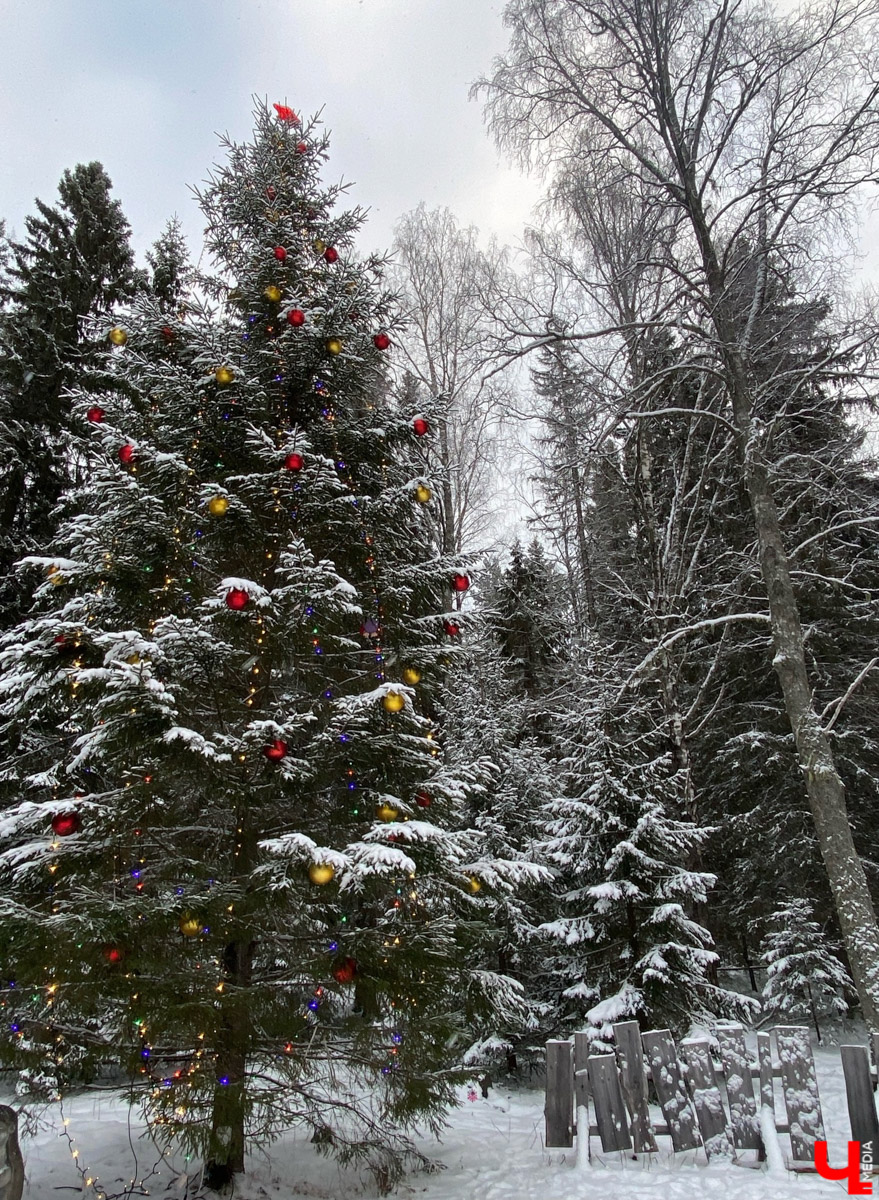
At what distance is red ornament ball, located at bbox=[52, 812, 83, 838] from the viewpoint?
14.2ft

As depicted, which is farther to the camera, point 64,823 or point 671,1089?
point 671,1089

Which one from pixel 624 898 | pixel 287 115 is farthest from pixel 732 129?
pixel 624 898

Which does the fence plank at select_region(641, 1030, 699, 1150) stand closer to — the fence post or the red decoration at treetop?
the fence post

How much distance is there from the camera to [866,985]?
6.14 m

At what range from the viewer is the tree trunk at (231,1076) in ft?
13.7

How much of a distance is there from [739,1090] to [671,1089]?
1.80 ft

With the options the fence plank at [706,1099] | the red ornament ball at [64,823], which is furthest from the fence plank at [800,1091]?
the red ornament ball at [64,823]

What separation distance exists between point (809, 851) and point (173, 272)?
14.2m

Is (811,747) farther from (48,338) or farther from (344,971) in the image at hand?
(48,338)

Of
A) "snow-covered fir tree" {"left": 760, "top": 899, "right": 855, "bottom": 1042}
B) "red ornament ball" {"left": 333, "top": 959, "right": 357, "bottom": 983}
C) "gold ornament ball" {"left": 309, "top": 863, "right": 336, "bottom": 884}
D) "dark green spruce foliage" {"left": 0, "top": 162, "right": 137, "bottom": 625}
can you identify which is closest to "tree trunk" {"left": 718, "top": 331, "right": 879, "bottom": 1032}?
"snow-covered fir tree" {"left": 760, "top": 899, "right": 855, "bottom": 1042}

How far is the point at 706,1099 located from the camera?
18.3ft

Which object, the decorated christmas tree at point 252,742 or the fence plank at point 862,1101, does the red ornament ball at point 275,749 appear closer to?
the decorated christmas tree at point 252,742

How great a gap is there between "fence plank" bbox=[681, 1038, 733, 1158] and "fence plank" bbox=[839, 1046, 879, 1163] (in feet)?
3.12
